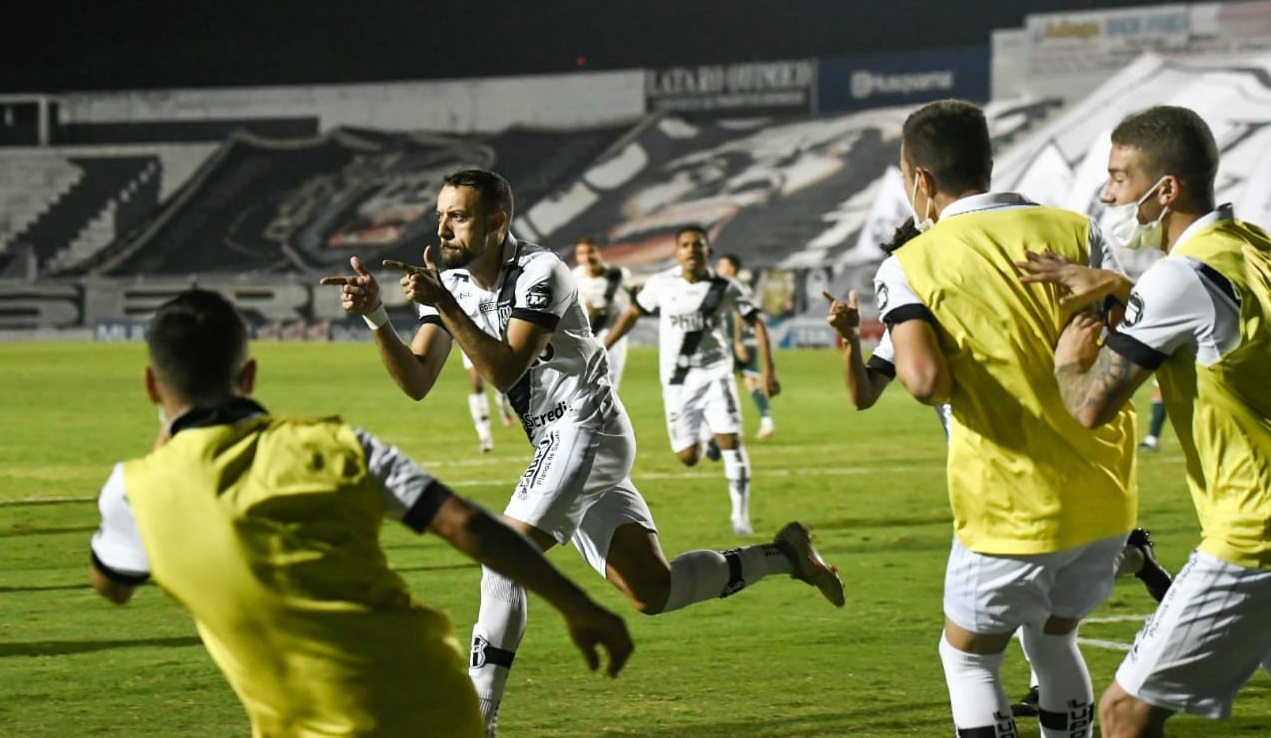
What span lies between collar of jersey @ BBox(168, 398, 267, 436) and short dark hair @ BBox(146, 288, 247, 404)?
0.11ft

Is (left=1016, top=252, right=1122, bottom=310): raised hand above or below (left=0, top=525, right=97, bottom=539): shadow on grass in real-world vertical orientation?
above

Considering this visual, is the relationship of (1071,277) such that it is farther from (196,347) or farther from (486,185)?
(486,185)

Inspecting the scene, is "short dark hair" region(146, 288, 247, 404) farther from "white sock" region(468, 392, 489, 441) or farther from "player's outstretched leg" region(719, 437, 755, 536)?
"white sock" region(468, 392, 489, 441)

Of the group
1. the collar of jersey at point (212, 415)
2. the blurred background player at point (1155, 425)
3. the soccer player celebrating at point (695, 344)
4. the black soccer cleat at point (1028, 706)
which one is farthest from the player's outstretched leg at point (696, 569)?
the blurred background player at point (1155, 425)

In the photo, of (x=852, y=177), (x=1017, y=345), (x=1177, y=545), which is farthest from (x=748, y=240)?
(x=1017, y=345)

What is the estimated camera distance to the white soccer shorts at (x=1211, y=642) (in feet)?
13.9

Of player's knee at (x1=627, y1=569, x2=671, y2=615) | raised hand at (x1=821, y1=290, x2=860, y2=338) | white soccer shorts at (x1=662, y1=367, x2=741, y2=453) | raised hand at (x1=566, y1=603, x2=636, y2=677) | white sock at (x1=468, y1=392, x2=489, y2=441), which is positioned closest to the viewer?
raised hand at (x1=566, y1=603, x2=636, y2=677)

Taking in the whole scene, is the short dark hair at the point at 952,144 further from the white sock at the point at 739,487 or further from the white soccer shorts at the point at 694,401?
the white soccer shorts at the point at 694,401

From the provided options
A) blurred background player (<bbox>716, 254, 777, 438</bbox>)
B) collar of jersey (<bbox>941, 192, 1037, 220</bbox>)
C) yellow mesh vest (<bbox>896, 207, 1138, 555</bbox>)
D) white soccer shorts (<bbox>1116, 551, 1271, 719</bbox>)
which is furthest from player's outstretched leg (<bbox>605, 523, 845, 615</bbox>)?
blurred background player (<bbox>716, 254, 777, 438</bbox>)

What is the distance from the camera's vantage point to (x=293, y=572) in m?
3.38

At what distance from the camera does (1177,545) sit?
11570mm

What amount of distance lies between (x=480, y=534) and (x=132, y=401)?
74.3 ft

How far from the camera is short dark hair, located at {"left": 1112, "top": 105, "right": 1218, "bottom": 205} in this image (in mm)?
4438

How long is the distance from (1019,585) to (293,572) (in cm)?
210
